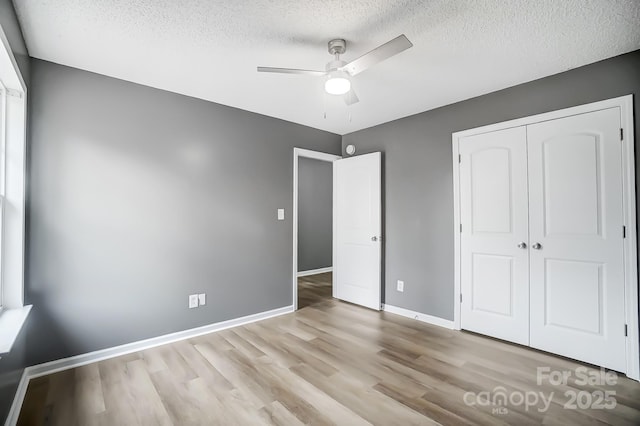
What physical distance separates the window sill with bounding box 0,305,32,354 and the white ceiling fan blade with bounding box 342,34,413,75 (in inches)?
96.5

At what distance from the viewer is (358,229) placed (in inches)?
163

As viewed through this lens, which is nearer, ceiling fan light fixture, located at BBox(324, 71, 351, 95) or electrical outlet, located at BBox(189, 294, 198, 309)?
ceiling fan light fixture, located at BBox(324, 71, 351, 95)

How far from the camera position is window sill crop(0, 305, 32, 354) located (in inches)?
58.7

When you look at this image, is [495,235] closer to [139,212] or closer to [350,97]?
[350,97]

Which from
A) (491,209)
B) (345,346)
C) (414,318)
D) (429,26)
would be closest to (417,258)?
(414,318)

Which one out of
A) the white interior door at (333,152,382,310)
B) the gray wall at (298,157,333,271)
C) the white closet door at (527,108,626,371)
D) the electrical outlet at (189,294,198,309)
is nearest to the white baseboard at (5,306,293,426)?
the electrical outlet at (189,294,198,309)

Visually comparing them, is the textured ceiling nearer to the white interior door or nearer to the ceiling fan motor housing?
the ceiling fan motor housing

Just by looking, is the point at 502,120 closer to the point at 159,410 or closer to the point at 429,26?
the point at 429,26

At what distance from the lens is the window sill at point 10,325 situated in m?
1.49

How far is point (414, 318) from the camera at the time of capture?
11.7ft

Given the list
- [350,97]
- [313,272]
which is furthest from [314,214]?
[350,97]

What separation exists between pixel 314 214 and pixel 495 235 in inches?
155

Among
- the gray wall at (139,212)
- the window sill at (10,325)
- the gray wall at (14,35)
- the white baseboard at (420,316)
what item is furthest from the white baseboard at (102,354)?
the gray wall at (14,35)

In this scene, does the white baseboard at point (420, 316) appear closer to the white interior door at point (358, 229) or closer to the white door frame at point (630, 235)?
the white interior door at point (358, 229)
